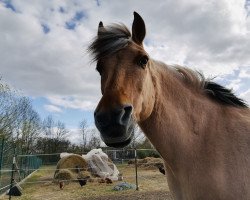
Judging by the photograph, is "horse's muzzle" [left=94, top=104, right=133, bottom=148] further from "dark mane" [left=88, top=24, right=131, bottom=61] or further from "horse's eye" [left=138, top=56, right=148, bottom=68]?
"dark mane" [left=88, top=24, right=131, bottom=61]

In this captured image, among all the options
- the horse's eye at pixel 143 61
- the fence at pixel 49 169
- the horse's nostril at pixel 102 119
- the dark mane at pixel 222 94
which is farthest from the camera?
the fence at pixel 49 169

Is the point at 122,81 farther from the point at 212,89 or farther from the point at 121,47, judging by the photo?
the point at 212,89

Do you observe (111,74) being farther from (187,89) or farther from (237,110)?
(237,110)

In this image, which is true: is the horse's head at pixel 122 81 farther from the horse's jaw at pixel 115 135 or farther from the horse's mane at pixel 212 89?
the horse's mane at pixel 212 89

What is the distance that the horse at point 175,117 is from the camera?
281cm

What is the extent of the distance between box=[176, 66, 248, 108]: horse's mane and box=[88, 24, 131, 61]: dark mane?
91 cm

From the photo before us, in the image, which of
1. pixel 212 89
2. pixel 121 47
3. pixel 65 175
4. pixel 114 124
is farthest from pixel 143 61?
pixel 65 175

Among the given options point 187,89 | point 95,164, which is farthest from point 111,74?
point 95,164

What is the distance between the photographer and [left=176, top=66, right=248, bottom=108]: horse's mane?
3577 mm

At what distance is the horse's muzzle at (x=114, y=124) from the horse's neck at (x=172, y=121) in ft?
2.04

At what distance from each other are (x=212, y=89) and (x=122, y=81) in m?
1.31

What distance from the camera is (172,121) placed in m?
3.28

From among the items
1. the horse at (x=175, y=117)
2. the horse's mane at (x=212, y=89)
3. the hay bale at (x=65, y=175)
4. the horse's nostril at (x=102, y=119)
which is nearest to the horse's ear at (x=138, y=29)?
the horse at (x=175, y=117)

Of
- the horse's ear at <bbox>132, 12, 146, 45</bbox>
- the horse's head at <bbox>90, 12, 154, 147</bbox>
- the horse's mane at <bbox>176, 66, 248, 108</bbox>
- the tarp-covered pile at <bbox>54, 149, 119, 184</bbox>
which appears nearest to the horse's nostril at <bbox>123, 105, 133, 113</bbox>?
the horse's head at <bbox>90, 12, 154, 147</bbox>
